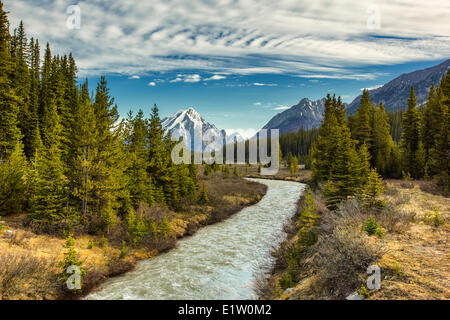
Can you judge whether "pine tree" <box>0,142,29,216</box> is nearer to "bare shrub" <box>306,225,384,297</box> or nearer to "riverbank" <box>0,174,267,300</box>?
"riverbank" <box>0,174,267,300</box>

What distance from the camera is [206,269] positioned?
14.0 metres

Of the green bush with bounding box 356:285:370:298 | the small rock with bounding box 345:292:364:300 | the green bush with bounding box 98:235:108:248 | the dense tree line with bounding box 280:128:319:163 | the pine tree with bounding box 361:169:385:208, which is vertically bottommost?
the green bush with bounding box 98:235:108:248

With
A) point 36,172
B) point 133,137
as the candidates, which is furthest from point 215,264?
point 133,137

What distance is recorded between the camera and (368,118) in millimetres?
39562

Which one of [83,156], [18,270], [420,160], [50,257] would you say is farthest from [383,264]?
[420,160]

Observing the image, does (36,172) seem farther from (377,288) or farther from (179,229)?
→ (377,288)

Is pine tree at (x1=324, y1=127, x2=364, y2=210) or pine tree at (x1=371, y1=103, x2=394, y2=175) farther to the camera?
pine tree at (x1=371, y1=103, x2=394, y2=175)

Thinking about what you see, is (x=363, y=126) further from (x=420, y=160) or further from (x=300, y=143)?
(x=300, y=143)

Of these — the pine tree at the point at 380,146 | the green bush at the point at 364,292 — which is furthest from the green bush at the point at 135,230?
the pine tree at the point at 380,146

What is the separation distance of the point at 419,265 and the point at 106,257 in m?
15.2

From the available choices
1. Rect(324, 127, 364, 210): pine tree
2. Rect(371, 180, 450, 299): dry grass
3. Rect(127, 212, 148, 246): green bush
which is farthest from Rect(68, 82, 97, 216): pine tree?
Rect(324, 127, 364, 210): pine tree

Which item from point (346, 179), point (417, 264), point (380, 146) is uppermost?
point (380, 146)

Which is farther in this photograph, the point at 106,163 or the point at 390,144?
Answer: the point at 390,144

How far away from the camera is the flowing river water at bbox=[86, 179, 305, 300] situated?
1127 cm
